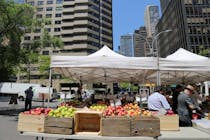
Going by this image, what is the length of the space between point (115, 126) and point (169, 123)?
1.56m

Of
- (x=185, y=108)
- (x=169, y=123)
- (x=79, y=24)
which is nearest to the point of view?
(x=169, y=123)

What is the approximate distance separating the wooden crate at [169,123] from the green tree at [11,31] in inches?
675

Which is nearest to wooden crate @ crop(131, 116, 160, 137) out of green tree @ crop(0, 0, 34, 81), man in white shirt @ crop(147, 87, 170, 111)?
man in white shirt @ crop(147, 87, 170, 111)

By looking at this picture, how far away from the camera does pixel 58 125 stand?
206 inches

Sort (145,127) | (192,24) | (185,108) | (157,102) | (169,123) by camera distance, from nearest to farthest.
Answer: (145,127)
(169,123)
(185,108)
(157,102)
(192,24)

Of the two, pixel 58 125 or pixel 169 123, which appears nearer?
pixel 58 125

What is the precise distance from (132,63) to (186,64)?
5.78 ft

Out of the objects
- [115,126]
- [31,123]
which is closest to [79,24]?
[31,123]

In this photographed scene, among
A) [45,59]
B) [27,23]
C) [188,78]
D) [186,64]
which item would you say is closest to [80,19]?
[45,59]

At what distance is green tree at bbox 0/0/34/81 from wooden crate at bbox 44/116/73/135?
16545mm

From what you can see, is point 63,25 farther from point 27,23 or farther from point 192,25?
point 27,23

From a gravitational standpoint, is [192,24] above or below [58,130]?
above

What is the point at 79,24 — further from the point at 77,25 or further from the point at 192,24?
the point at 192,24

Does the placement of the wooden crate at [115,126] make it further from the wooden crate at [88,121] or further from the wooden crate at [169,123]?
the wooden crate at [169,123]
